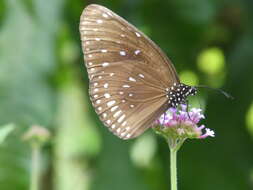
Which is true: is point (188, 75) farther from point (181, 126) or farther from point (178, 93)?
point (181, 126)

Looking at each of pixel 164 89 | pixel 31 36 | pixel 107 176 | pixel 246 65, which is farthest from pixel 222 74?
pixel 164 89

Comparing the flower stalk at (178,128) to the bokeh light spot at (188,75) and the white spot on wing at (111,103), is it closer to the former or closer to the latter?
the white spot on wing at (111,103)

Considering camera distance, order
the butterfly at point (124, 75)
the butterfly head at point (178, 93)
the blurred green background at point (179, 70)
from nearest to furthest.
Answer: the butterfly at point (124, 75) → the butterfly head at point (178, 93) → the blurred green background at point (179, 70)

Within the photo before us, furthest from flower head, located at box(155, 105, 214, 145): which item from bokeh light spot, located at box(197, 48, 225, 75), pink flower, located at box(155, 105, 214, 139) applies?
bokeh light spot, located at box(197, 48, 225, 75)

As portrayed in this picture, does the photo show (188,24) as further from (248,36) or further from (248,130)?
(248,130)

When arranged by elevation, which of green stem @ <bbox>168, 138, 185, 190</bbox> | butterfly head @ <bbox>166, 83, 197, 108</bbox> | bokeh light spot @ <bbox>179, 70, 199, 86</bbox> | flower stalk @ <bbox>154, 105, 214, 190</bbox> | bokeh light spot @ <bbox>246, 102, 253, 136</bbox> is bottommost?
green stem @ <bbox>168, 138, 185, 190</bbox>

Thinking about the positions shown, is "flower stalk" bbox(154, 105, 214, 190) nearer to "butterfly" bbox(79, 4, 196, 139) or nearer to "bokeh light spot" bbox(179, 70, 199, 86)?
"butterfly" bbox(79, 4, 196, 139)

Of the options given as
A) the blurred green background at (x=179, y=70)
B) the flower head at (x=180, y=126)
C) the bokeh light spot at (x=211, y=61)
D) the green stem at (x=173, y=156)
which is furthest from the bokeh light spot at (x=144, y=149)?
the green stem at (x=173, y=156)
